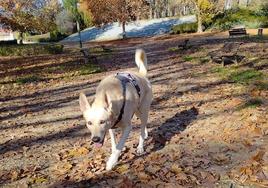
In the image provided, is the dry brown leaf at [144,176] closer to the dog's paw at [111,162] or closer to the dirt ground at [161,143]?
the dirt ground at [161,143]

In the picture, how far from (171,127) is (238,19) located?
43739 millimetres

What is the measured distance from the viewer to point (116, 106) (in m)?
5.14

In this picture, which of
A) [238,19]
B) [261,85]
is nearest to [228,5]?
[238,19]

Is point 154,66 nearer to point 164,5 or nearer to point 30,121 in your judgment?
point 30,121

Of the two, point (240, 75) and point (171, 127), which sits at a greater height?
point (171, 127)

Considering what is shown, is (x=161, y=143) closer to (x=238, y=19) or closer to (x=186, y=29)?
(x=186, y=29)

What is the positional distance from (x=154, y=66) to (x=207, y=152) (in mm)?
12903

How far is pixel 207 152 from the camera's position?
19.9 ft

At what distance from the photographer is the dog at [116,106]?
4.86 metres

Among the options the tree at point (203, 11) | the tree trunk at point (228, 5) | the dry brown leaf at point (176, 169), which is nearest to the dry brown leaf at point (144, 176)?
the dry brown leaf at point (176, 169)

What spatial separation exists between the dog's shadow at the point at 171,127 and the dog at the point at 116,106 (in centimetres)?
43

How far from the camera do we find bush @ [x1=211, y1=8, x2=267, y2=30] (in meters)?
46.3

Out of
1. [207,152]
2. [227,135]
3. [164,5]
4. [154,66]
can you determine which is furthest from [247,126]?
[164,5]

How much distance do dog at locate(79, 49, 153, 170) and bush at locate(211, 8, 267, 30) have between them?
138ft
